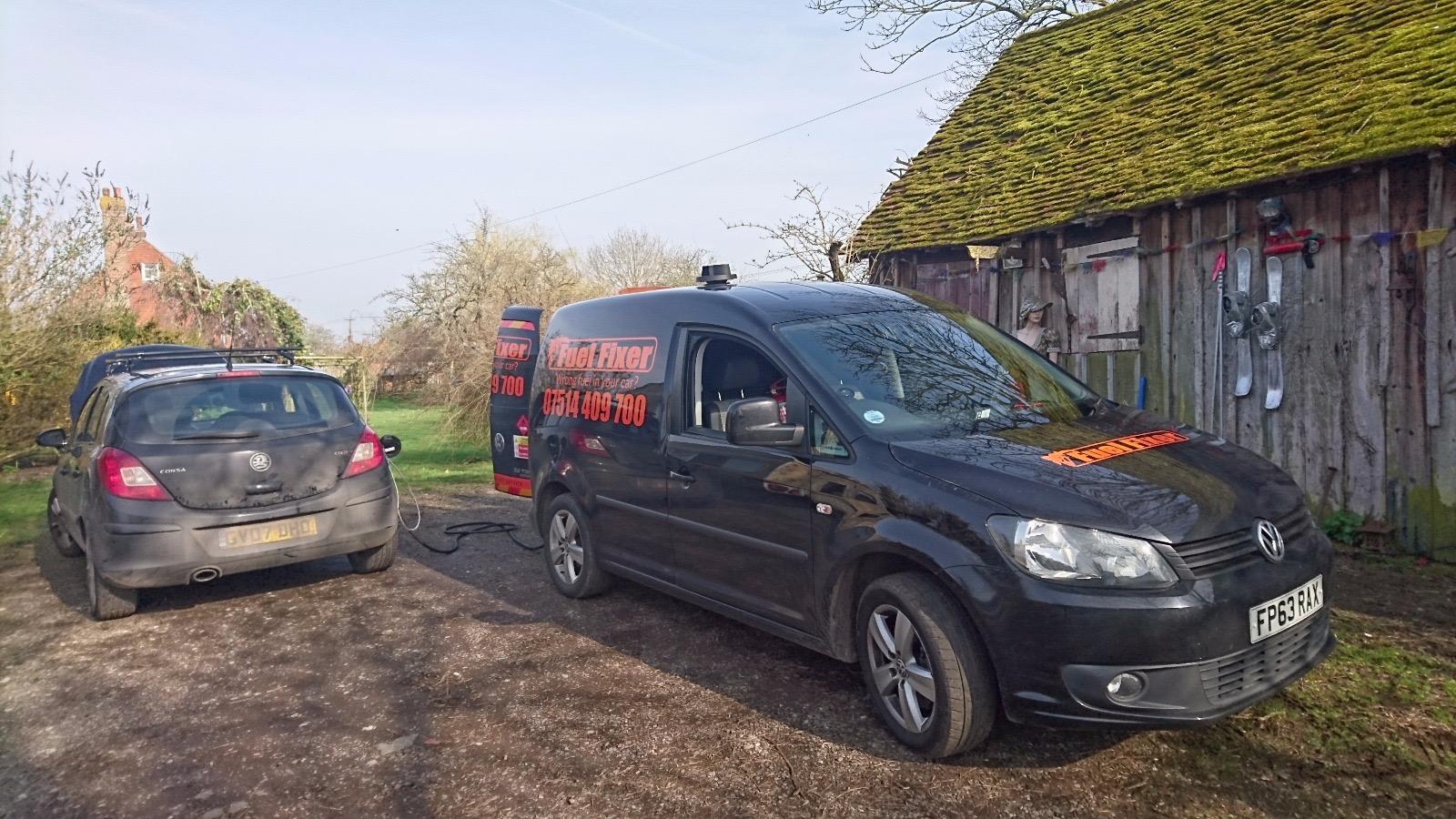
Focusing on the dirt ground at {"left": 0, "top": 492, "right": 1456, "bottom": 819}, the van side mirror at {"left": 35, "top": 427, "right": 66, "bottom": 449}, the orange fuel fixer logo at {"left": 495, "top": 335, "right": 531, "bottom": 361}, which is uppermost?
the orange fuel fixer logo at {"left": 495, "top": 335, "right": 531, "bottom": 361}

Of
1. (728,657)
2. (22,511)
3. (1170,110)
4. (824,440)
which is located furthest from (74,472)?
(1170,110)

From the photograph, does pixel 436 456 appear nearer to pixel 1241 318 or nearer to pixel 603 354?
pixel 603 354

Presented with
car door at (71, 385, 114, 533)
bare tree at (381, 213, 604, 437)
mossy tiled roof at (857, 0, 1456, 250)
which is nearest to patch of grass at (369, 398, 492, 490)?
bare tree at (381, 213, 604, 437)

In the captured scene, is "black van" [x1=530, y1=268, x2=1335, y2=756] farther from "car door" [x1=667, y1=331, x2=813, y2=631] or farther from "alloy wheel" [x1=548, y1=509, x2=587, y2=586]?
"alloy wheel" [x1=548, y1=509, x2=587, y2=586]

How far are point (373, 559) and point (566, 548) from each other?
6.23 ft

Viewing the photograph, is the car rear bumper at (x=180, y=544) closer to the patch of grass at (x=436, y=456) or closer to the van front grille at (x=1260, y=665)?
the van front grille at (x=1260, y=665)

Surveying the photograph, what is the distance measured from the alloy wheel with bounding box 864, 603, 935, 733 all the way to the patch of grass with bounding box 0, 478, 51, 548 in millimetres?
9388

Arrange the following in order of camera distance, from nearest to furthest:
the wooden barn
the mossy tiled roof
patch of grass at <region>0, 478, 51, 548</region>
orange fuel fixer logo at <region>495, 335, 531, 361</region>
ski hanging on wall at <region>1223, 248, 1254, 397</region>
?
the wooden barn → the mossy tiled roof → ski hanging on wall at <region>1223, 248, 1254, 397</region> → orange fuel fixer logo at <region>495, 335, 531, 361</region> → patch of grass at <region>0, 478, 51, 548</region>

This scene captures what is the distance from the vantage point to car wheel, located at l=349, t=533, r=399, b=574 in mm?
7430

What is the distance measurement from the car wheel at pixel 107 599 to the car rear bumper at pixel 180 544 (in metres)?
0.18

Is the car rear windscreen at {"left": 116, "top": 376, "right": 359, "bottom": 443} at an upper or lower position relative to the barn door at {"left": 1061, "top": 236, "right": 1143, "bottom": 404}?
lower

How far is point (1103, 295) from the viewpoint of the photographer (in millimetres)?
9703

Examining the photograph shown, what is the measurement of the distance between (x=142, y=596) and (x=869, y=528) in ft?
19.3

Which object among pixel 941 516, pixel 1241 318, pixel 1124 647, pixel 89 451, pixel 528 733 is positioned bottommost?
pixel 528 733
